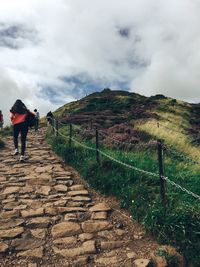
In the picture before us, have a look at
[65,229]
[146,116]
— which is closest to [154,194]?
[65,229]

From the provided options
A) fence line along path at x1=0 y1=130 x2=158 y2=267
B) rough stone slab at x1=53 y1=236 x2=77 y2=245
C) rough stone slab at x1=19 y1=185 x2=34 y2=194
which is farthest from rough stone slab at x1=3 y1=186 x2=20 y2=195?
rough stone slab at x1=53 y1=236 x2=77 y2=245

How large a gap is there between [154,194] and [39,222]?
94.6 inches

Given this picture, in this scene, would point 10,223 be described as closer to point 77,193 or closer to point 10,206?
point 10,206

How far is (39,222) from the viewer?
7293mm

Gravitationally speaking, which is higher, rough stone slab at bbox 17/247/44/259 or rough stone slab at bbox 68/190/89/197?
rough stone slab at bbox 68/190/89/197

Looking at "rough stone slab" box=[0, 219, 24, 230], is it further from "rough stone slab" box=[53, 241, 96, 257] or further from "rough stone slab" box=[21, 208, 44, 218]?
"rough stone slab" box=[53, 241, 96, 257]

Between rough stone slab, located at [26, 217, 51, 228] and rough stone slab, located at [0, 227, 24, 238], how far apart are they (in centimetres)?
23

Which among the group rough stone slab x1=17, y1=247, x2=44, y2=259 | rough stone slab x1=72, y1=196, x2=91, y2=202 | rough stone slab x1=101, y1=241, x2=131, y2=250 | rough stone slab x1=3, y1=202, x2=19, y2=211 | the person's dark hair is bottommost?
rough stone slab x1=17, y1=247, x2=44, y2=259

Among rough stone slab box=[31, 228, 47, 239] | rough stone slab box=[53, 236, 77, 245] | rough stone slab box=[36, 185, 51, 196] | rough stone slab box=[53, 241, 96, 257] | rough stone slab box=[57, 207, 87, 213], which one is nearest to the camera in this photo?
rough stone slab box=[53, 241, 96, 257]

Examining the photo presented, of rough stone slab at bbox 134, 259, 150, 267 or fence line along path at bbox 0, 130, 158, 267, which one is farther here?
fence line along path at bbox 0, 130, 158, 267

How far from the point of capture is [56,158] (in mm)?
13758

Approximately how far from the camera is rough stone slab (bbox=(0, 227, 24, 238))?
6.68 metres

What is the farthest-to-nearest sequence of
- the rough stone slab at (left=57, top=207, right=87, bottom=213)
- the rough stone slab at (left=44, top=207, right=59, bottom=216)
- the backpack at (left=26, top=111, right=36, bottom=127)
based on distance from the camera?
1. the backpack at (left=26, top=111, right=36, bottom=127)
2. the rough stone slab at (left=57, top=207, right=87, bottom=213)
3. the rough stone slab at (left=44, top=207, right=59, bottom=216)

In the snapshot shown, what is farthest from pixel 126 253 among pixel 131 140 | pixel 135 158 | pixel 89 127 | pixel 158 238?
pixel 89 127
